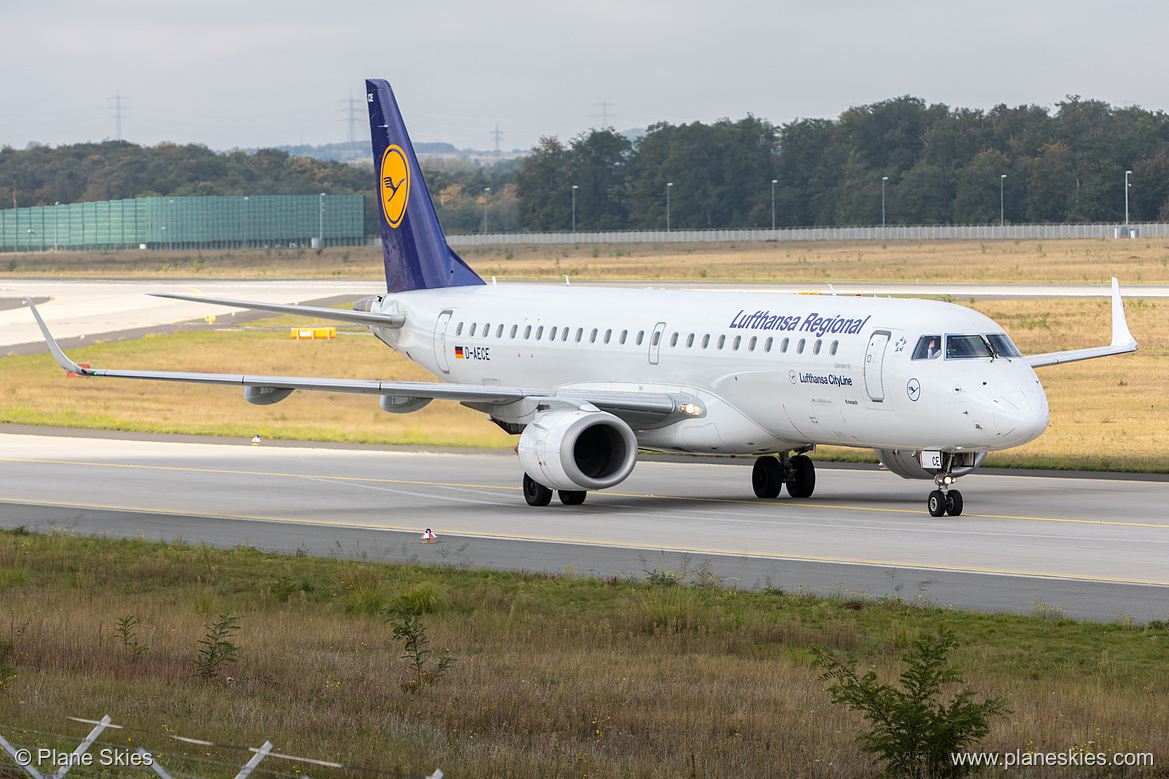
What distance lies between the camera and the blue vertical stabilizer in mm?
38656

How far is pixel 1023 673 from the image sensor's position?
49.3ft

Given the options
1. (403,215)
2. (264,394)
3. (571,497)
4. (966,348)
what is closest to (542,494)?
(571,497)

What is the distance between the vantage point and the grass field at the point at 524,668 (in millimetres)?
10883

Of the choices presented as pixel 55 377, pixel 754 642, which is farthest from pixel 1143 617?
pixel 55 377

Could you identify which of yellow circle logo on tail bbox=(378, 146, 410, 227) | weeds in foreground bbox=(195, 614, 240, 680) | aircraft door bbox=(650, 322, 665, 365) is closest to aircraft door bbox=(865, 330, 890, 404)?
aircraft door bbox=(650, 322, 665, 365)

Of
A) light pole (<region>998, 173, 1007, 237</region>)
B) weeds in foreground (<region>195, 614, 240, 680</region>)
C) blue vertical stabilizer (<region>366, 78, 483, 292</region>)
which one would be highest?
light pole (<region>998, 173, 1007, 237</region>)

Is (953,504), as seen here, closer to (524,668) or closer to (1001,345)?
(1001,345)

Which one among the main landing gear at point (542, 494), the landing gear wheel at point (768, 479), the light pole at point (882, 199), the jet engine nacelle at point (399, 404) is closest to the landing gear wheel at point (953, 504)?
the landing gear wheel at point (768, 479)

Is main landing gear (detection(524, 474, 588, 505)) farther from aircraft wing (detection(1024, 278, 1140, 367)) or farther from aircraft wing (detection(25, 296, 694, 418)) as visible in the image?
aircraft wing (detection(1024, 278, 1140, 367))

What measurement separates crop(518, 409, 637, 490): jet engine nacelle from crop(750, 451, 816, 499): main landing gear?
378 cm

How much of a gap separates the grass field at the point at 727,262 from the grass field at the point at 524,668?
74103mm

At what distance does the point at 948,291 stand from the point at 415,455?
1849 inches

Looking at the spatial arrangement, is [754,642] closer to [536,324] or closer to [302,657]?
[302,657]

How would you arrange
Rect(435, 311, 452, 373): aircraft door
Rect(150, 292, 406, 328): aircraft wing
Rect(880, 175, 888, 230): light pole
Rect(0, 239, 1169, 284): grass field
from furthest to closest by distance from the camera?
Rect(880, 175, 888, 230): light pole < Rect(0, 239, 1169, 284): grass field < Rect(435, 311, 452, 373): aircraft door < Rect(150, 292, 406, 328): aircraft wing
